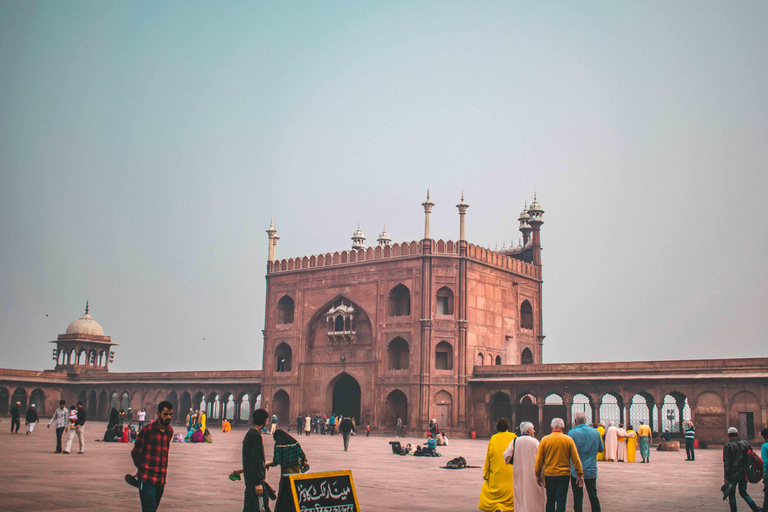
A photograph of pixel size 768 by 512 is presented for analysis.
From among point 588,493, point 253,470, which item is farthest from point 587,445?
point 253,470

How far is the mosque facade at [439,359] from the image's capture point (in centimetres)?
2792

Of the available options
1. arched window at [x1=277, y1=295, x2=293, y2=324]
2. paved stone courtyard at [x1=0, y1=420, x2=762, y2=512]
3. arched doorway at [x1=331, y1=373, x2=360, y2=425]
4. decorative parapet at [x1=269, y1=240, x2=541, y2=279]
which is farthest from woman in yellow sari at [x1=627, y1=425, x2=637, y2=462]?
arched window at [x1=277, y1=295, x2=293, y2=324]

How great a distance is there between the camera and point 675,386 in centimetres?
2759

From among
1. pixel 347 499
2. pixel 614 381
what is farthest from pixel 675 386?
pixel 347 499

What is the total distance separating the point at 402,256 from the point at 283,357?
859 cm

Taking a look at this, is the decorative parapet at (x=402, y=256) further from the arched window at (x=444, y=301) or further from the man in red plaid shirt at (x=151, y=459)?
the man in red plaid shirt at (x=151, y=459)

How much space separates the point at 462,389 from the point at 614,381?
6380 mm

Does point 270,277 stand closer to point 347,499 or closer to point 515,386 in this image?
point 515,386

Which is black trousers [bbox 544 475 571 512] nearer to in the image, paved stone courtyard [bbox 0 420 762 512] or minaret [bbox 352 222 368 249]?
paved stone courtyard [bbox 0 420 762 512]

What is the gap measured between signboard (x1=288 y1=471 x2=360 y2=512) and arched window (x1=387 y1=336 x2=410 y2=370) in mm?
27029

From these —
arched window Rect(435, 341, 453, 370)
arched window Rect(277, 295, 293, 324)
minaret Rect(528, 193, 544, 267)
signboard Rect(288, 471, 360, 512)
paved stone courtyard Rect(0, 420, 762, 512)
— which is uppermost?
minaret Rect(528, 193, 544, 267)

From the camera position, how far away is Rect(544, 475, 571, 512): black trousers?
820 cm

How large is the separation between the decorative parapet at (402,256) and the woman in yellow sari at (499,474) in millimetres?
24475

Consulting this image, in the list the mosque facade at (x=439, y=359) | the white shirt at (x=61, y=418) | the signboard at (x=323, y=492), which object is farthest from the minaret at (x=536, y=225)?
the signboard at (x=323, y=492)
